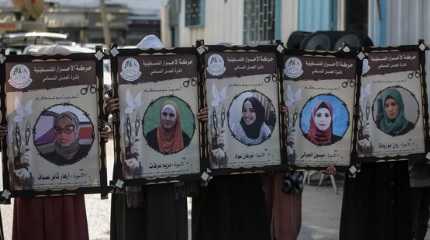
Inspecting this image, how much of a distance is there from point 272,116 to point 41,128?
1.37 m

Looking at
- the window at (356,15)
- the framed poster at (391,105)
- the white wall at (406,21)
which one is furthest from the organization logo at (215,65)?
the window at (356,15)

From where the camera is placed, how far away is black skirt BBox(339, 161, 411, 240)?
16.8ft

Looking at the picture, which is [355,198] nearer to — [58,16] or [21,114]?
[21,114]

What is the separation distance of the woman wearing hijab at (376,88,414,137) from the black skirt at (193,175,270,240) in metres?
0.87

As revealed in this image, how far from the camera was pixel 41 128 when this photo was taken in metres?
4.30

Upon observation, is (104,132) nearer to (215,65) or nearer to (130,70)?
(130,70)

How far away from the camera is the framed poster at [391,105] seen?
485 cm

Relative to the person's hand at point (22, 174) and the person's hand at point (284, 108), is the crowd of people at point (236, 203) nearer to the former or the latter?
the person's hand at point (284, 108)

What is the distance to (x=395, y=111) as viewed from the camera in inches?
194

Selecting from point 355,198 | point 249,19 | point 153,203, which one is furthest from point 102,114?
point 249,19

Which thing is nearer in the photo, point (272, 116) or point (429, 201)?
point (272, 116)

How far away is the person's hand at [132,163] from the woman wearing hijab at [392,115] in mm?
1576

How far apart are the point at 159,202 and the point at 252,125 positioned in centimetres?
72

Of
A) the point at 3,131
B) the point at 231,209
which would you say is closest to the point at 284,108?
the point at 231,209
